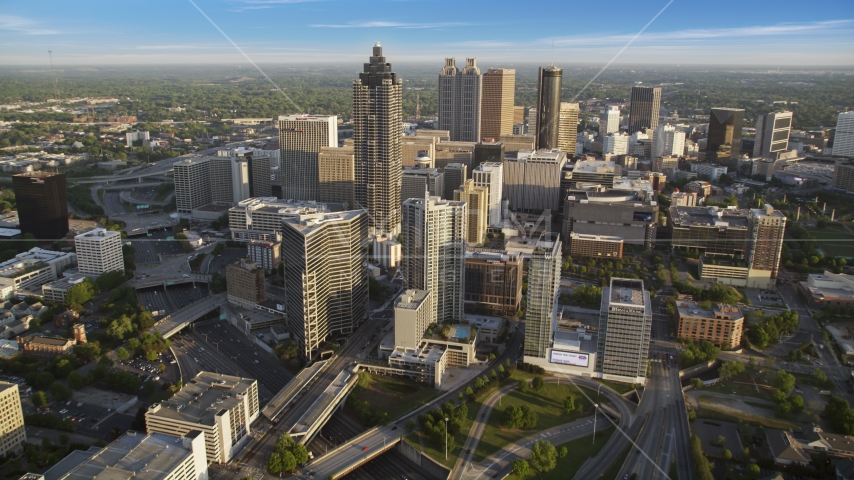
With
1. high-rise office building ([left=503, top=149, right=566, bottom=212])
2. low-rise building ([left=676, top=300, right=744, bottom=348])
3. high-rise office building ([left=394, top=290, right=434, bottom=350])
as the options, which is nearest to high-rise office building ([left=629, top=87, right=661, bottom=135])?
high-rise office building ([left=503, top=149, right=566, bottom=212])

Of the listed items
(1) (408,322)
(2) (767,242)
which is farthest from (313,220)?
(2) (767,242)

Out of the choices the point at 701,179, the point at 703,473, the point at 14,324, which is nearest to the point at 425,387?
the point at 703,473

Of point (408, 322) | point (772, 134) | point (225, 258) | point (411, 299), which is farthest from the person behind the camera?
point (772, 134)

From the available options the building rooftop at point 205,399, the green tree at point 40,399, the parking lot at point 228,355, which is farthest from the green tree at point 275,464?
the green tree at point 40,399

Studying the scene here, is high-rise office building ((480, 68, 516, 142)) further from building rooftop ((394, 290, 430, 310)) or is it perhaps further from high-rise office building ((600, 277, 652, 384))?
high-rise office building ((600, 277, 652, 384))

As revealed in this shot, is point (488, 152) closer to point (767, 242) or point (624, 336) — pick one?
point (767, 242)

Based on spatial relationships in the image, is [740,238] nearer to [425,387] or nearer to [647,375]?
[647,375]
